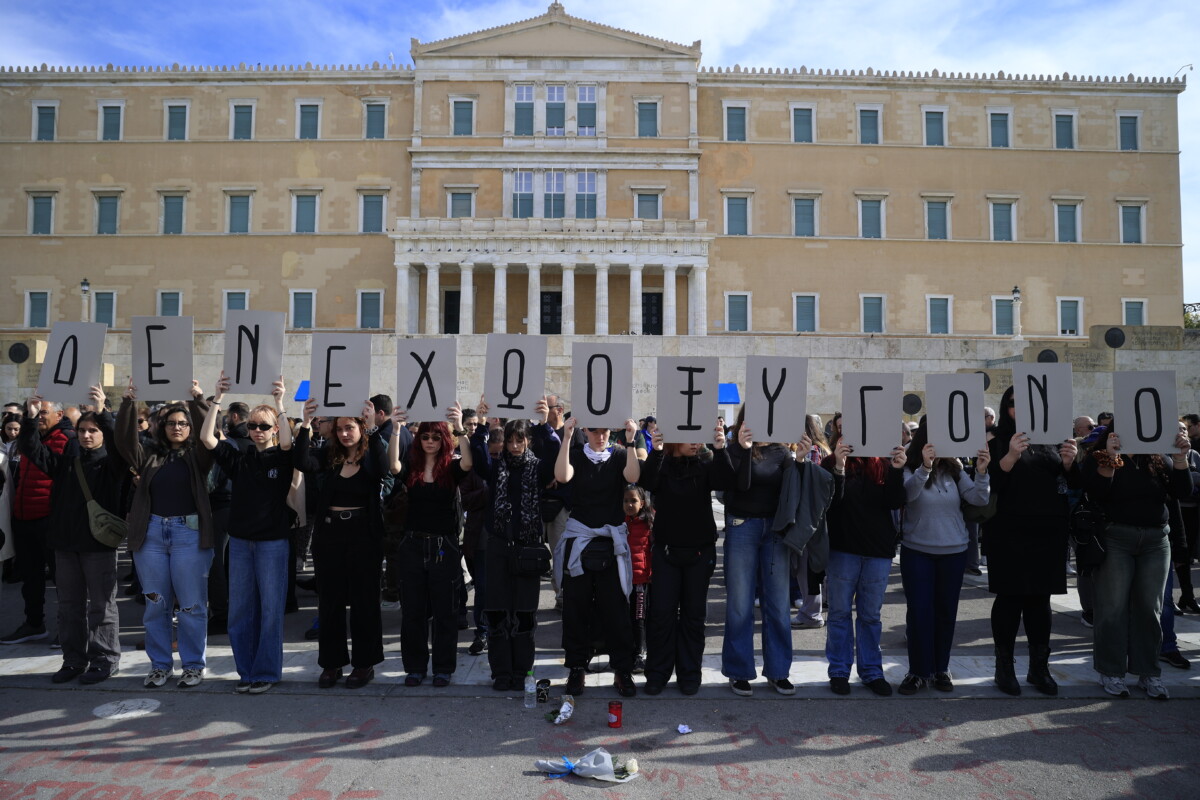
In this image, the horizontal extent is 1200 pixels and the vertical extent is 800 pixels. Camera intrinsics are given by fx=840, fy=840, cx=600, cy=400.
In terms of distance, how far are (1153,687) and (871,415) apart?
8.85 feet

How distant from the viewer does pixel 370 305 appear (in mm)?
35969

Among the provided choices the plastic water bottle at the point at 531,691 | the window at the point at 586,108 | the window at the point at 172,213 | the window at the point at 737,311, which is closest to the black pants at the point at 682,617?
the plastic water bottle at the point at 531,691

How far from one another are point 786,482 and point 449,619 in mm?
2638

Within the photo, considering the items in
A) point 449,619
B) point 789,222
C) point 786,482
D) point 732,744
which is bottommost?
point 732,744

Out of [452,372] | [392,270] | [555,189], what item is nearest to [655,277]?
[555,189]

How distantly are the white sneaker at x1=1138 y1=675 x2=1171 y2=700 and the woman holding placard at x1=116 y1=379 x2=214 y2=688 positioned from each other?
21.9 ft

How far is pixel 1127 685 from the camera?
6129mm

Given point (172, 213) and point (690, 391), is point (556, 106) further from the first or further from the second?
point (690, 391)

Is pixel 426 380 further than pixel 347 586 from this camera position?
Yes

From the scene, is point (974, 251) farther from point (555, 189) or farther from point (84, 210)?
point (84, 210)

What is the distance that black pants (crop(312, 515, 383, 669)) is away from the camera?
6020mm

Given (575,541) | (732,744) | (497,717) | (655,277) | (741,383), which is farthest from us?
(655,277)

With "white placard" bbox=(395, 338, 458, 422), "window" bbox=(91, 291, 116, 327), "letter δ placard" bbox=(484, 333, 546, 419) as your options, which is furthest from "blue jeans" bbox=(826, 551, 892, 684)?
"window" bbox=(91, 291, 116, 327)

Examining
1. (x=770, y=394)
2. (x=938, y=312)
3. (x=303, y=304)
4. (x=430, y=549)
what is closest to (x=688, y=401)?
(x=770, y=394)
